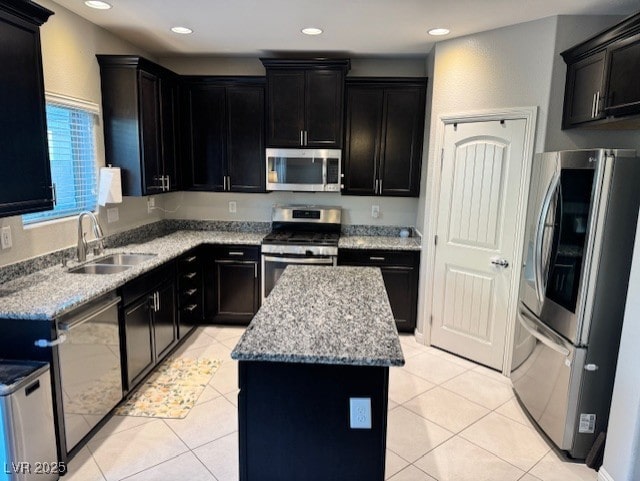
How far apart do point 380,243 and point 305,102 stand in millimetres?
1502

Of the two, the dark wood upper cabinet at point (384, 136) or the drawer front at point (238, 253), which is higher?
the dark wood upper cabinet at point (384, 136)

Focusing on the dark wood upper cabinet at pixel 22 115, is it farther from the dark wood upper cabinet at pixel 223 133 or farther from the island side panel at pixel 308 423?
the dark wood upper cabinet at pixel 223 133

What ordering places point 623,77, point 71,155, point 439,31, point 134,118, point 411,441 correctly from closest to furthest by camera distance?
point 623,77
point 411,441
point 71,155
point 439,31
point 134,118

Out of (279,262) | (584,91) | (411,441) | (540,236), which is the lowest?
(411,441)

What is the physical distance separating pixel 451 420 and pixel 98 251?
2791 mm

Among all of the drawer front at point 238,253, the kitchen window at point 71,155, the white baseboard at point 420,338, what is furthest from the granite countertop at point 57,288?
the white baseboard at point 420,338

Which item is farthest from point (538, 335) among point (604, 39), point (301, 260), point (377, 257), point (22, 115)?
point (22, 115)

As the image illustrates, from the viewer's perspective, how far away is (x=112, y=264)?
309 cm

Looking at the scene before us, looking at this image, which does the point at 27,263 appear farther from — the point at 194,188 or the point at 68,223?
the point at 194,188

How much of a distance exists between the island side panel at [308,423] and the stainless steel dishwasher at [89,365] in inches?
43.0

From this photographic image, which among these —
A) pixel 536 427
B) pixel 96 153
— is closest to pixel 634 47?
pixel 536 427

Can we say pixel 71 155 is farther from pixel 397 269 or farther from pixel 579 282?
pixel 579 282

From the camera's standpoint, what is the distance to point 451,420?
8.84ft

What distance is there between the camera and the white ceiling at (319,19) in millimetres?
2666
